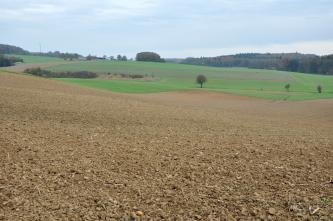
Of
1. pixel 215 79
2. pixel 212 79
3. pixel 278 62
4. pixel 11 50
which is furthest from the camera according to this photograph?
pixel 11 50

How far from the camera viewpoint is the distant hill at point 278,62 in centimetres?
10175

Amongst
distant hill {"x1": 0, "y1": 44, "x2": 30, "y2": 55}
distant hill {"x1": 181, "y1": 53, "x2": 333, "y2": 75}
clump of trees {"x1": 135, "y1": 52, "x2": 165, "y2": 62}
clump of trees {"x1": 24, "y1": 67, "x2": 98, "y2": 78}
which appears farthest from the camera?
distant hill {"x1": 0, "y1": 44, "x2": 30, "y2": 55}

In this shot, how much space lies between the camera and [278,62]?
115 metres

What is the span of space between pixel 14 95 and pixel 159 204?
16.6 m

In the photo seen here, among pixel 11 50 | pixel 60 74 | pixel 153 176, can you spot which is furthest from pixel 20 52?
pixel 153 176

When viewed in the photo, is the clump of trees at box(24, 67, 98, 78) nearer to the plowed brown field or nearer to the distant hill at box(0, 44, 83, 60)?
the distant hill at box(0, 44, 83, 60)

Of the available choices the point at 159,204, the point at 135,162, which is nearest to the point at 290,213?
the point at 159,204

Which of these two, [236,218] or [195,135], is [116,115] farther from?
[236,218]

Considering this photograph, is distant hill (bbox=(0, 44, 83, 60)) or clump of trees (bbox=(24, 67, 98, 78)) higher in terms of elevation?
distant hill (bbox=(0, 44, 83, 60))

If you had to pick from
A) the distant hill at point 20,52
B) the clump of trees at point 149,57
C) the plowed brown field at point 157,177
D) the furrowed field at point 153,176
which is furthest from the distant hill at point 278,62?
the plowed brown field at point 157,177

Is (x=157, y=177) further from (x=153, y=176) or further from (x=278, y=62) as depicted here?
(x=278, y=62)

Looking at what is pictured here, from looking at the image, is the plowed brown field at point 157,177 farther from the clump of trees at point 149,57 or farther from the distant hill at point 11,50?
the distant hill at point 11,50

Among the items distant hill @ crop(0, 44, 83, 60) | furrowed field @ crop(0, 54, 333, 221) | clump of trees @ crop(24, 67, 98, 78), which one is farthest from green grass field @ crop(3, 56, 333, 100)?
furrowed field @ crop(0, 54, 333, 221)

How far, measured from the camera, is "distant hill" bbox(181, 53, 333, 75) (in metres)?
102
